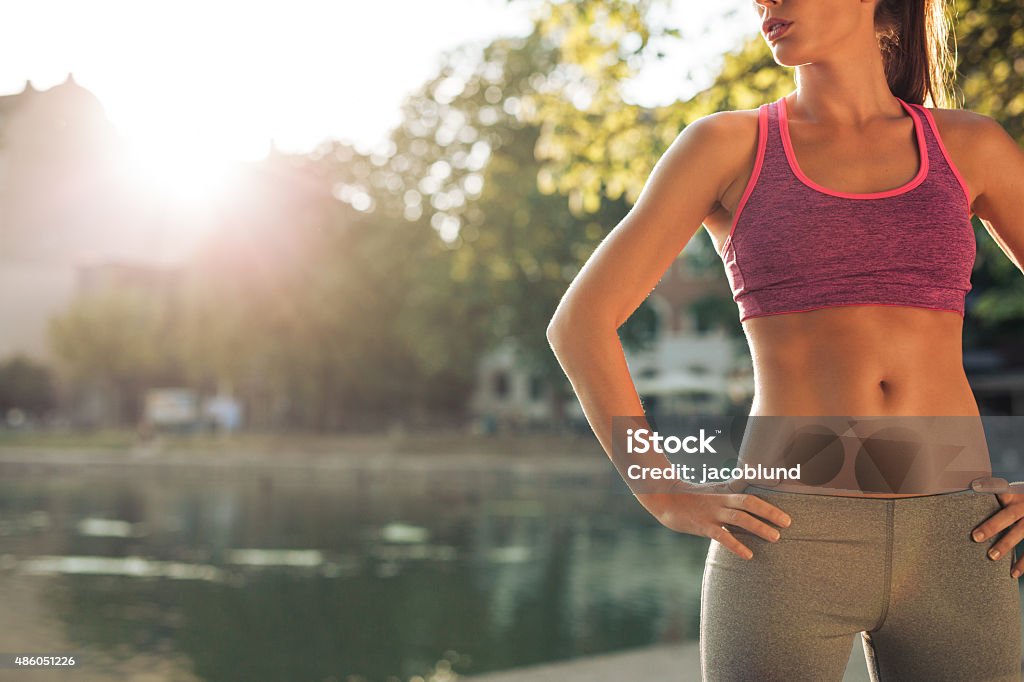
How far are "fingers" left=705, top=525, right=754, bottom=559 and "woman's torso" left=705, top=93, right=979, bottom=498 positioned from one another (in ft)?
0.54

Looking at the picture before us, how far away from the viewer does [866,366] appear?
4.82 ft

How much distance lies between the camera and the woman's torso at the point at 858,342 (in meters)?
1.47

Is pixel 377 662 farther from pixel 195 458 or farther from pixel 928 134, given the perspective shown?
pixel 195 458

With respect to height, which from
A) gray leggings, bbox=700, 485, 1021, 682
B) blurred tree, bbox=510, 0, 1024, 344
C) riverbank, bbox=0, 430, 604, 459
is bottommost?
riverbank, bbox=0, 430, 604, 459

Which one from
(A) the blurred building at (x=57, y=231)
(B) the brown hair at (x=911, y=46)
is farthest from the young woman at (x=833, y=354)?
(A) the blurred building at (x=57, y=231)

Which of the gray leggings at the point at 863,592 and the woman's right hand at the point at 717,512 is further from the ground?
the woman's right hand at the point at 717,512

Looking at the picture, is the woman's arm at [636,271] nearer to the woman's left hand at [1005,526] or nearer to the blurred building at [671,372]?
the woman's left hand at [1005,526]

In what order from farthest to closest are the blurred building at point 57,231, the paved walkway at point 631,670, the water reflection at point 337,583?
the blurred building at point 57,231 → the water reflection at point 337,583 → the paved walkway at point 631,670

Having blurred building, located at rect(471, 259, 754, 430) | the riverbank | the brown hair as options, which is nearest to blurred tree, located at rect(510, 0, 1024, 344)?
the brown hair

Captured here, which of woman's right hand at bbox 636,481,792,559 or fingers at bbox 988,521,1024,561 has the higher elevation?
woman's right hand at bbox 636,481,792,559

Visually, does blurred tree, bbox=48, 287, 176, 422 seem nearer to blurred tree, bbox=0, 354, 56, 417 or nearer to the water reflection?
blurred tree, bbox=0, 354, 56, 417

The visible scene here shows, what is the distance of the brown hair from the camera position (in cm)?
176

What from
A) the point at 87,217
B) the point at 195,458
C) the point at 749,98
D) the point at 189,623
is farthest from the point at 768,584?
the point at 87,217

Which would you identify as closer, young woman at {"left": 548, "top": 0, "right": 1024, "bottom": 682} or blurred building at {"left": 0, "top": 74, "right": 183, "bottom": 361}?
young woman at {"left": 548, "top": 0, "right": 1024, "bottom": 682}
